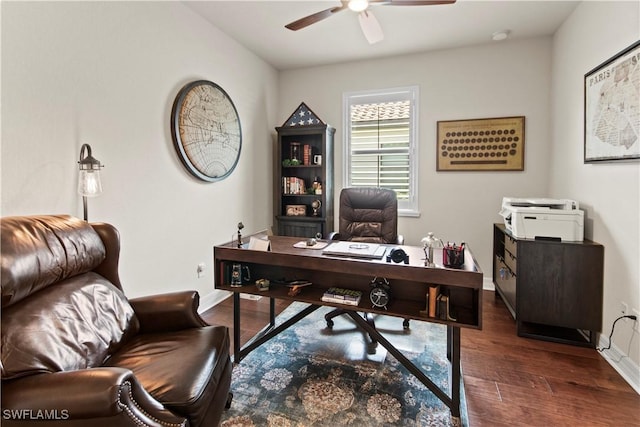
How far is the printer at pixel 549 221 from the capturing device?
2379 millimetres

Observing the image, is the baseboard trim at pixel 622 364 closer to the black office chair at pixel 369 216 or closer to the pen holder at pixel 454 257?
the pen holder at pixel 454 257

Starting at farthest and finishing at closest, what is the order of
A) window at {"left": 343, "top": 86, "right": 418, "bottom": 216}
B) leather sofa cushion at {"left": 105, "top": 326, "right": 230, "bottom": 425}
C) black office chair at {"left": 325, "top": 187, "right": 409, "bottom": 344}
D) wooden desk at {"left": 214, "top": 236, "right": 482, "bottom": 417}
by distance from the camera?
window at {"left": 343, "top": 86, "right": 418, "bottom": 216} → black office chair at {"left": 325, "top": 187, "right": 409, "bottom": 344} → wooden desk at {"left": 214, "top": 236, "right": 482, "bottom": 417} → leather sofa cushion at {"left": 105, "top": 326, "right": 230, "bottom": 425}

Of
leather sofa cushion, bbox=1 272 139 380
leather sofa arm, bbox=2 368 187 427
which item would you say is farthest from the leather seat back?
leather sofa arm, bbox=2 368 187 427

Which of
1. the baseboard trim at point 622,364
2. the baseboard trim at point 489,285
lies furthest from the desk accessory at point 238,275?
the baseboard trim at point 489,285

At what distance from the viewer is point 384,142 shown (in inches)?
153

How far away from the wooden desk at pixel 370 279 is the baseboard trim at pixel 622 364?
1.02m

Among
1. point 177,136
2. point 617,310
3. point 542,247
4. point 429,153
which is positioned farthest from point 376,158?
point 617,310

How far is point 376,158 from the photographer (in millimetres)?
3936

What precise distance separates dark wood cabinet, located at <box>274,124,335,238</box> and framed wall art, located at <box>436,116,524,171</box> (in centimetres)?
133

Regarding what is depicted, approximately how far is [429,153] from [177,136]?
2.67 metres

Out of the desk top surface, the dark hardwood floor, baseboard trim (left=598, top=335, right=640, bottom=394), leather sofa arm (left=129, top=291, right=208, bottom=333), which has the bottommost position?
the dark hardwood floor

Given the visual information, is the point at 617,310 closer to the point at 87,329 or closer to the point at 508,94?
the point at 508,94

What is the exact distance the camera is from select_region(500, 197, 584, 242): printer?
2.38 m

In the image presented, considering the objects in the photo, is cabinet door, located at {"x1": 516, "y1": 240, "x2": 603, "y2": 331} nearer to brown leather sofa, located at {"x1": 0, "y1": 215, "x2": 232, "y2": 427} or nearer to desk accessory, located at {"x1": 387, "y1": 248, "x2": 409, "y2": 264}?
desk accessory, located at {"x1": 387, "y1": 248, "x2": 409, "y2": 264}
